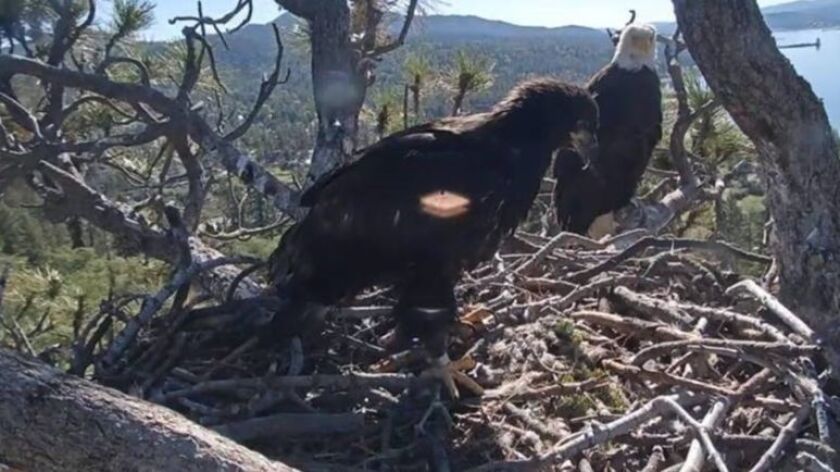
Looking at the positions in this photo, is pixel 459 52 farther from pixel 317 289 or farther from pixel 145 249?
pixel 317 289

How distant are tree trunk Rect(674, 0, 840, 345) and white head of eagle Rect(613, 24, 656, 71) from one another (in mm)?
2830

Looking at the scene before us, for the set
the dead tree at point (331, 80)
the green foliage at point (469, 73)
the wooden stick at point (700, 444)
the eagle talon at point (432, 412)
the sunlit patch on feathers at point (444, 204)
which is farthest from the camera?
the green foliage at point (469, 73)

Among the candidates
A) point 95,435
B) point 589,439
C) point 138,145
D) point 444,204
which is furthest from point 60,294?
point 95,435

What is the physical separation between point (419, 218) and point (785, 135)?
104 centimetres

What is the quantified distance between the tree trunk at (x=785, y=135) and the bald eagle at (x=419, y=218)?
694 mm

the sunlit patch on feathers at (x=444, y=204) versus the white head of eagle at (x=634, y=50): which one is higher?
the white head of eagle at (x=634, y=50)

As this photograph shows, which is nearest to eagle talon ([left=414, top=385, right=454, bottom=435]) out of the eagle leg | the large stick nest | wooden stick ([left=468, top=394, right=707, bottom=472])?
the large stick nest

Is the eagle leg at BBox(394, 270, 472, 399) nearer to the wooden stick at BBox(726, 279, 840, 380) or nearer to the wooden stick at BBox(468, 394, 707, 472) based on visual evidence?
the wooden stick at BBox(468, 394, 707, 472)

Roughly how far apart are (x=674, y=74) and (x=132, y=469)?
3905 mm

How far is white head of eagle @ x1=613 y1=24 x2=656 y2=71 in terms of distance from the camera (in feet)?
17.9

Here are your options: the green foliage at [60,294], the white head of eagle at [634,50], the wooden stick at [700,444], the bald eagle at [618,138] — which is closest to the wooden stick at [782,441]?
the wooden stick at [700,444]

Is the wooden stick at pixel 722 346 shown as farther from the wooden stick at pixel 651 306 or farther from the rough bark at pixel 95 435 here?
the rough bark at pixel 95 435

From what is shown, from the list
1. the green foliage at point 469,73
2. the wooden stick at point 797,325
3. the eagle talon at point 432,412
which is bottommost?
the eagle talon at point 432,412

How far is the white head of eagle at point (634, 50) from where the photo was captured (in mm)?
5457
